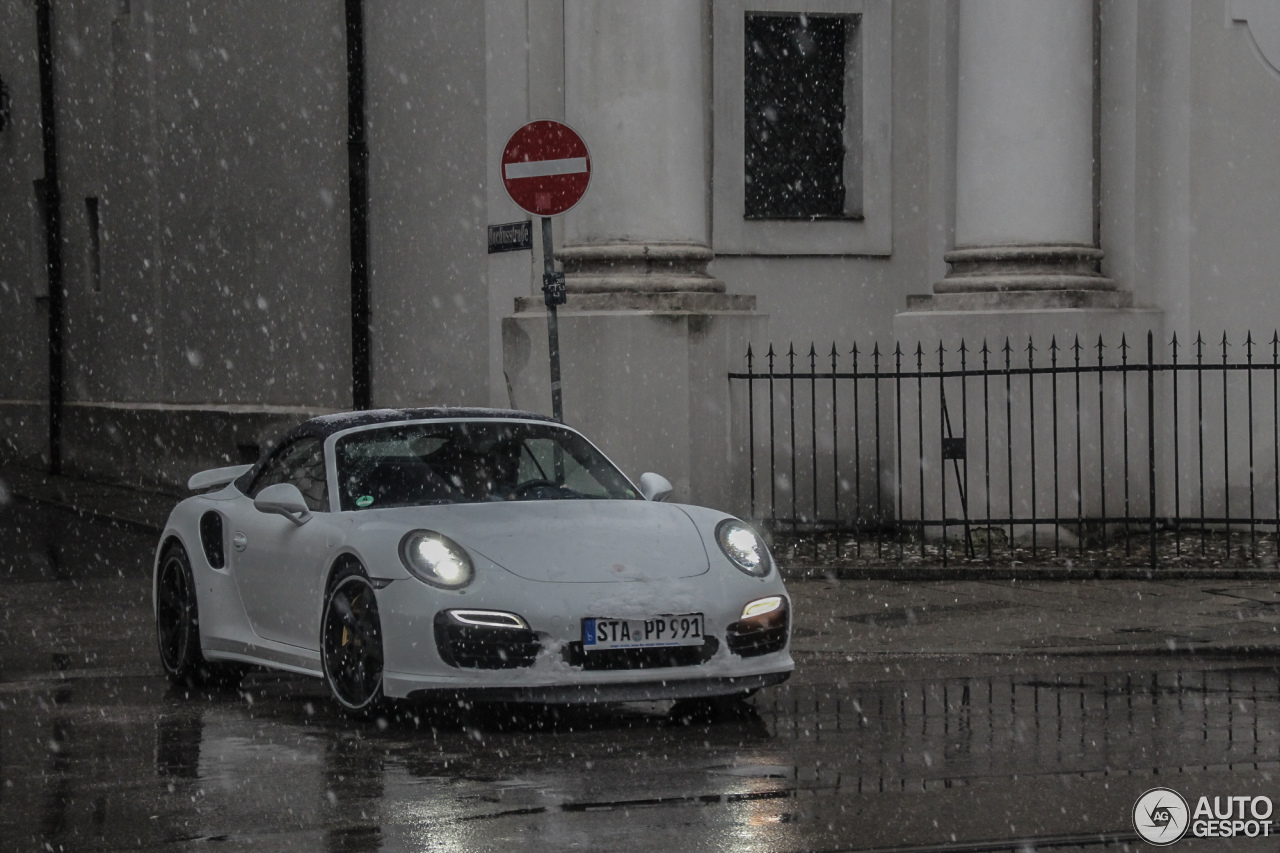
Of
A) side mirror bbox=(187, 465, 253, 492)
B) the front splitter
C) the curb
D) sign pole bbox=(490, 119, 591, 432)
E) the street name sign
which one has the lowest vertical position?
the curb

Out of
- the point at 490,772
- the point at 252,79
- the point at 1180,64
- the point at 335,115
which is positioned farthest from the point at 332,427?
the point at 252,79

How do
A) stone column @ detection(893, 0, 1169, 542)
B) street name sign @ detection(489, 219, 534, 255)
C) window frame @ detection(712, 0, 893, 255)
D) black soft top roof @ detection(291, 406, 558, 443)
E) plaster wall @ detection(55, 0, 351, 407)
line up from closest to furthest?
black soft top roof @ detection(291, 406, 558, 443) → street name sign @ detection(489, 219, 534, 255) → stone column @ detection(893, 0, 1169, 542) → window frame @ detection(712, 0, 893, 255) → plaster wall @ detection(55, 0, 351, 407)

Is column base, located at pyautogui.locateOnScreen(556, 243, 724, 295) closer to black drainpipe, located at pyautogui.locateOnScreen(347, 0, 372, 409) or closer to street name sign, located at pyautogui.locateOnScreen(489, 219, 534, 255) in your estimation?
street name sign, located at pyautogui.locateOnScreen(489, 219, 534, 255)

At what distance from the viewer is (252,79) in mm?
22484

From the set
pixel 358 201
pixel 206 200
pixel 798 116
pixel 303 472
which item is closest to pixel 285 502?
pixel 303 472

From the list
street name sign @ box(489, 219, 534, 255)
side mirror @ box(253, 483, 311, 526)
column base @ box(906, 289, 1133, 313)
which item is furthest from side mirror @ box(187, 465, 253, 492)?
column base @ box(906, 289, 1133, 313)

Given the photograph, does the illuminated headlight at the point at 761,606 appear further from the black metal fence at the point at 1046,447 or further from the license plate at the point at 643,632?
the black metal fence at the point at 1046,447

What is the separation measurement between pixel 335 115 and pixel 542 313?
518 centimetres

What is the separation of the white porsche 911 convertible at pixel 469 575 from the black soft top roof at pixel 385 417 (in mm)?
13

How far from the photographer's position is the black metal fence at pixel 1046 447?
15.4 m

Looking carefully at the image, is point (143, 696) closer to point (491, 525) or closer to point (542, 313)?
point (491, 525)

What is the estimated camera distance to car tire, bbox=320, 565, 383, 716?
8031 millimetres

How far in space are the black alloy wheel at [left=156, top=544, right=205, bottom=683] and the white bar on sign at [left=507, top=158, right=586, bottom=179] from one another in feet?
14.4

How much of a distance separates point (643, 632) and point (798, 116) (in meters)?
11.2
